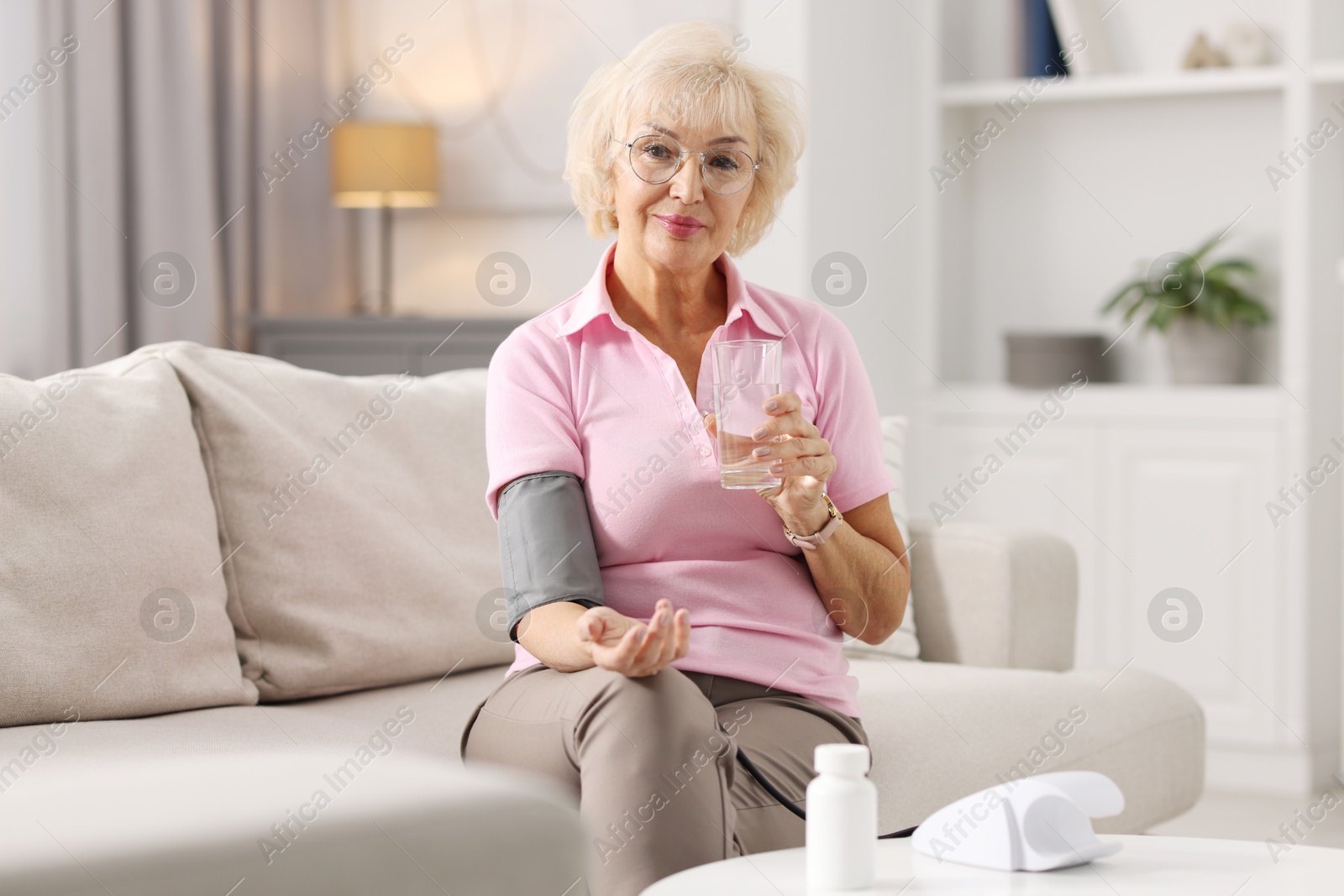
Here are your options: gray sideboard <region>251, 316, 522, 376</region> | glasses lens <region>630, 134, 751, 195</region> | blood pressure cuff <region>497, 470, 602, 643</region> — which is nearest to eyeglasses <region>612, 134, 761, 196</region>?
glasses lens <region>630, 134, 751, 195</region>

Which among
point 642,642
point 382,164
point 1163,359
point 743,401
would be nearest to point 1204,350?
point 1163,359

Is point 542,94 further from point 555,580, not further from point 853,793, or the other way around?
point 853,793

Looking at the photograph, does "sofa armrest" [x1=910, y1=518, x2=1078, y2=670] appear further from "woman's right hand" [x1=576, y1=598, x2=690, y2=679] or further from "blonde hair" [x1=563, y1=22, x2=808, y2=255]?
"woman's right hand" [x1=576, y1=598, x2=690, y2=679]

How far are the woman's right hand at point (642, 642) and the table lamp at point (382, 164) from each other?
7.99 ft

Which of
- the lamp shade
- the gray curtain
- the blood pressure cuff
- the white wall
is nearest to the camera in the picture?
the blood pressure cuff

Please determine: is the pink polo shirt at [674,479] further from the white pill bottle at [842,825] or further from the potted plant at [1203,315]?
the potted plant at [1203,315]

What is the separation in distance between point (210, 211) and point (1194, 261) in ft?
7.65

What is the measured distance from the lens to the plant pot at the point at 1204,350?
3217mm

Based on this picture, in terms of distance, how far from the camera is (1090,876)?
1086mm

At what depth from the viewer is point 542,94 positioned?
3746mm

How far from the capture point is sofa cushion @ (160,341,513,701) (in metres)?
1.77

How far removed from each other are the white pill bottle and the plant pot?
246cm

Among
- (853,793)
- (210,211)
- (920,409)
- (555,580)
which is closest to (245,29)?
(210,211)

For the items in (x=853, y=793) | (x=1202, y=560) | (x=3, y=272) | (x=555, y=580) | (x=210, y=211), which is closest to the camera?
(x=853, y=793)
